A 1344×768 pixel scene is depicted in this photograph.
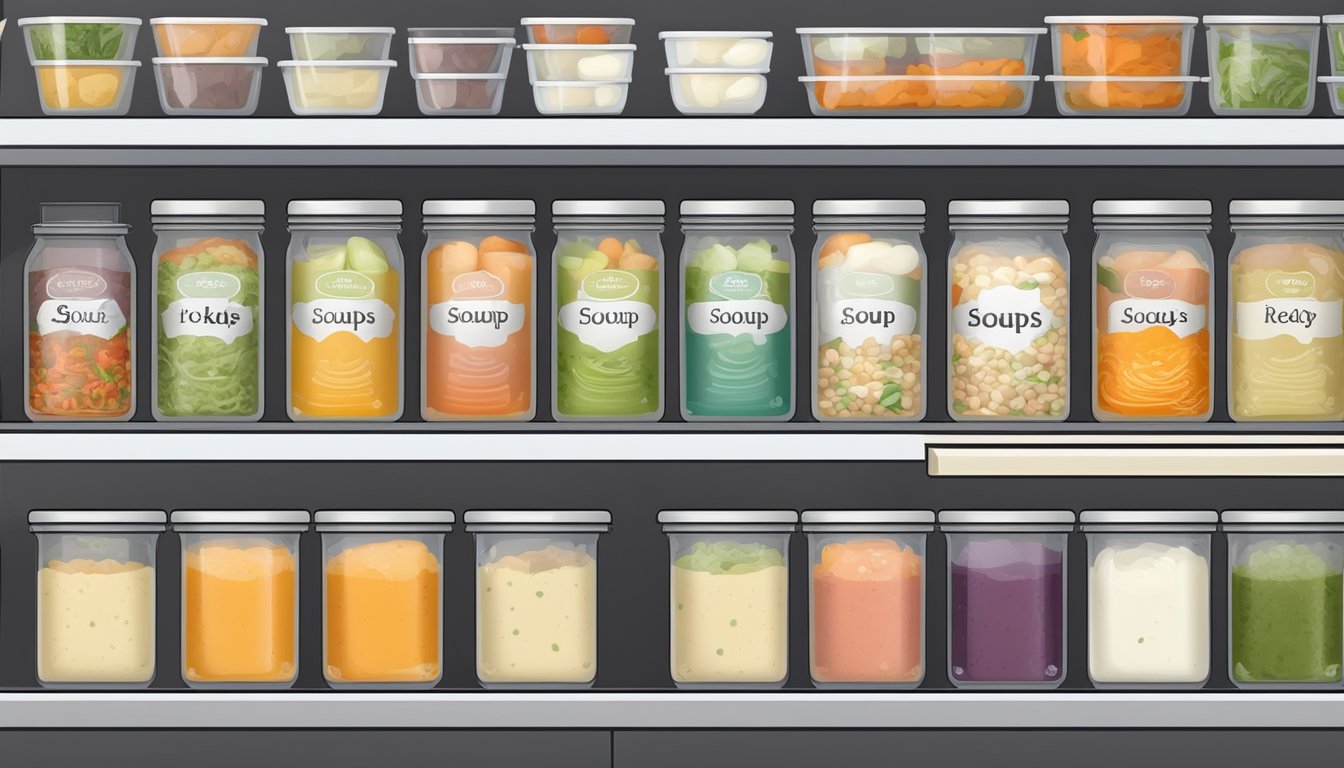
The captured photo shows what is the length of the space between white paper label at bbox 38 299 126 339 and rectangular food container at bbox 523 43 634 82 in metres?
0.52

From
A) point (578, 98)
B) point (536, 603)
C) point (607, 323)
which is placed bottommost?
point (536, 603)

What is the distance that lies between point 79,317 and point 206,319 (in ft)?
0.45

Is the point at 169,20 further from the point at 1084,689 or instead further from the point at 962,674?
the point at 1084,689

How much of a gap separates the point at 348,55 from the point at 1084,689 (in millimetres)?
1018

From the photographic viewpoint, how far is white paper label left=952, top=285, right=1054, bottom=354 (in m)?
1.53

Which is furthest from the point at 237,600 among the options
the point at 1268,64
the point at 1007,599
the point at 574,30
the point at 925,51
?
the point at 1268,64

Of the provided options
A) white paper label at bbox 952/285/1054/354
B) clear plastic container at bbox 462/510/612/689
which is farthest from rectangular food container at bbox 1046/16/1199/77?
clear plastic container at bbox 462/510/612/689

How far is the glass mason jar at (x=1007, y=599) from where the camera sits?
1.56 m

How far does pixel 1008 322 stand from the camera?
1.53 meters

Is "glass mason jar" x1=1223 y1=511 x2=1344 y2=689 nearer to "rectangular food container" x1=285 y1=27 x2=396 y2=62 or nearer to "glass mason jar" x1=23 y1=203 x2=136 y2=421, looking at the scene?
"rectangular food container" x1=285 y1=27 x2=396 y2=62

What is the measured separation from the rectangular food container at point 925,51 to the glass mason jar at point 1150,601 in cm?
49

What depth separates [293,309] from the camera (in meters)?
1.57

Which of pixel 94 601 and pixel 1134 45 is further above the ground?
pixel 1134 45

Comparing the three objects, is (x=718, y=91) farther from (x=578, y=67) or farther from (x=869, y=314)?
(x=869, y=314)
